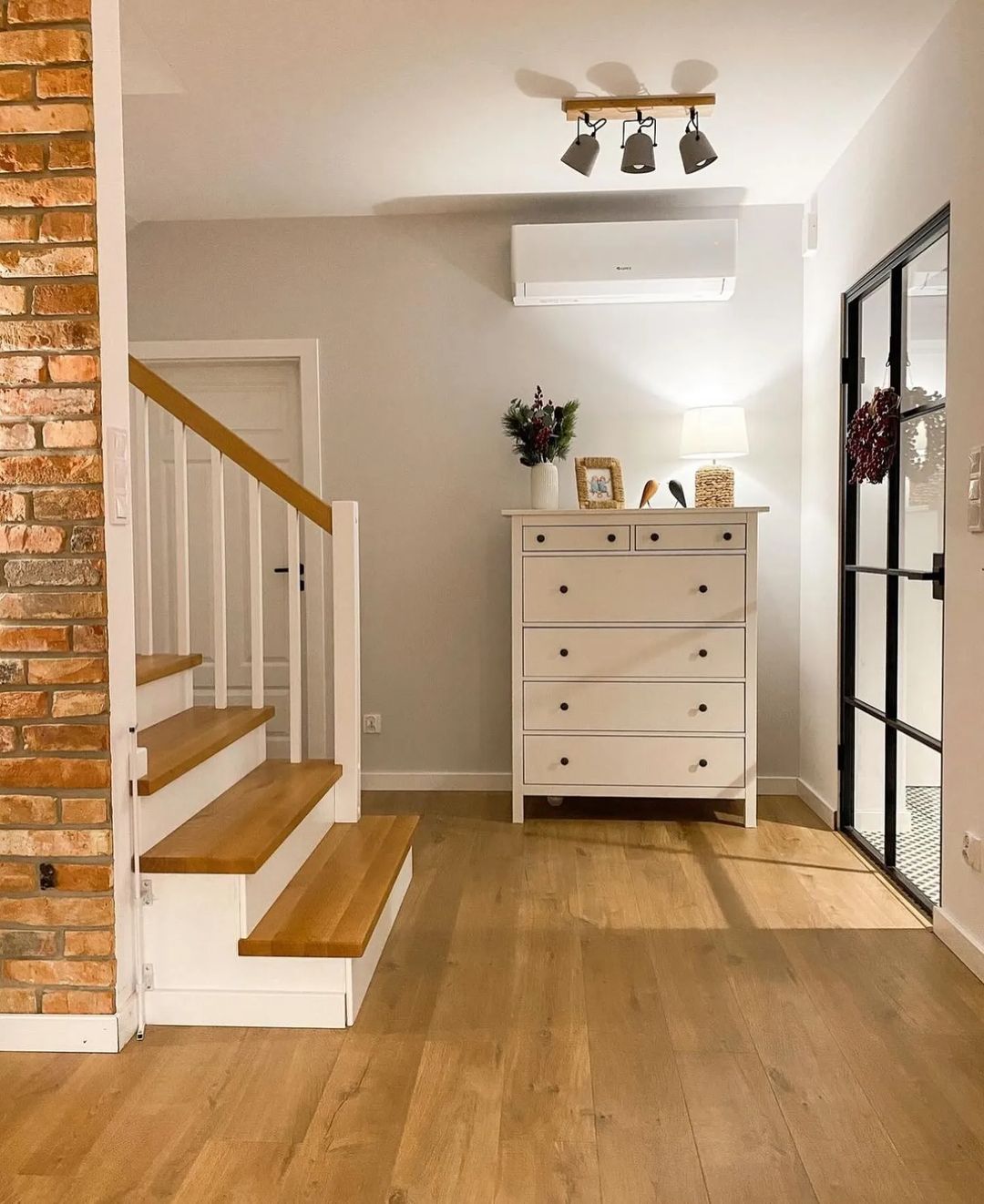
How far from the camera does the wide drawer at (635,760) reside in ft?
13.1

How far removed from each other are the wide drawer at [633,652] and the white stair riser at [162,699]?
134cm

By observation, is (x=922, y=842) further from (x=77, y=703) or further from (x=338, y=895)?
(x=77, y=703)

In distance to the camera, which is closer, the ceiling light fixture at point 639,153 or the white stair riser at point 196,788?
the white stair riser at point 196,788

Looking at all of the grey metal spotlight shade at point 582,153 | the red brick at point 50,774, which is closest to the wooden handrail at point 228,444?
the red brick at point 50,774

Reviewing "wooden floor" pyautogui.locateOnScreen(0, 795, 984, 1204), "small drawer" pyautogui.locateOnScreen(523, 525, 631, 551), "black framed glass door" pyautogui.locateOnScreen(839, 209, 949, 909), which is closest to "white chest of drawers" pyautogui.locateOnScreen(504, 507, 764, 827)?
"small drawer" pyautogui.locateOnScreen(523, 525, 631, 551)

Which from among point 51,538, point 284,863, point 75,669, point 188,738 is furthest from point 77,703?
point 284,863

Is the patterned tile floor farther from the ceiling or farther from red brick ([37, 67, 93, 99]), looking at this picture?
red brick ([37, 67, 93, 99])

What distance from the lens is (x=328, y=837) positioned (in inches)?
122

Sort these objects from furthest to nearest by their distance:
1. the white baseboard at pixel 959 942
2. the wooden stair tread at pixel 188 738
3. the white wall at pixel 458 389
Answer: the white wall at pixel 458 389 → the white baseboard at pixel 959 942 → the wooden stair tread at pixel 188 738

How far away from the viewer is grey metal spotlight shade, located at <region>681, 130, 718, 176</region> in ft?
11.0

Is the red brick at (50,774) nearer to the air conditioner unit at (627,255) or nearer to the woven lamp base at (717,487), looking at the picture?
the woven lamp base at (717,487)

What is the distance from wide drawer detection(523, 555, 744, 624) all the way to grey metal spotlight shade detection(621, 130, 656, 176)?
4.61 ft

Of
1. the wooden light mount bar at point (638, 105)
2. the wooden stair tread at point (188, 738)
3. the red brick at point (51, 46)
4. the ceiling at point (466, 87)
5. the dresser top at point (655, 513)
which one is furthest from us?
the dresser top at point (655, 513)

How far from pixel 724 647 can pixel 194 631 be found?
2.38 m
